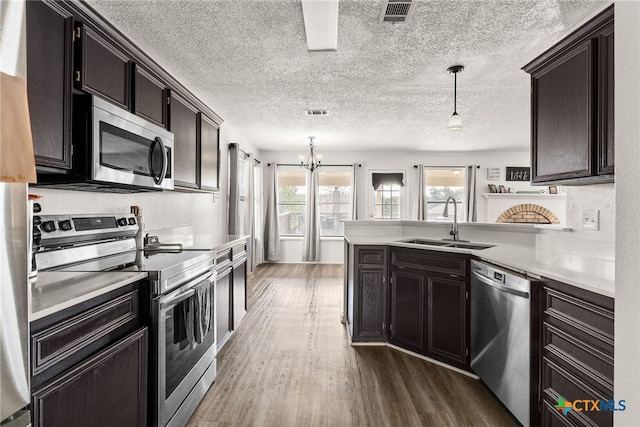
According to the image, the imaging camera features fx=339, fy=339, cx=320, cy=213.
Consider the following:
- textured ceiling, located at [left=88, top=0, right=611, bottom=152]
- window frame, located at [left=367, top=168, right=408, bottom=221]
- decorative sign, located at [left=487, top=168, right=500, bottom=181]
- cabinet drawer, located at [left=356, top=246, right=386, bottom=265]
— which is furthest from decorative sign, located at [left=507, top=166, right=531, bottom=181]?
cabinet drawer, located at [left=356, top=246, right=386, bottom=265]

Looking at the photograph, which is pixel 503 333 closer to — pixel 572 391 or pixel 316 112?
pixel 572 391

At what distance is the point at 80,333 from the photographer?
118cm

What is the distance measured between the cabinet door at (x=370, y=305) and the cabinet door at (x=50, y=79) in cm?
225

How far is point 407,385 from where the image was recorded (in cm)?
230

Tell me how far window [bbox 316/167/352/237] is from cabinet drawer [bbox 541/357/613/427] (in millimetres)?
5894

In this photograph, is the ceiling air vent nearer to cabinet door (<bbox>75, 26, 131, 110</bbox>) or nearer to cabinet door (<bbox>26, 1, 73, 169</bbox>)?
cabinet door (<bbox>75, 26, 131, 110</bbox>)

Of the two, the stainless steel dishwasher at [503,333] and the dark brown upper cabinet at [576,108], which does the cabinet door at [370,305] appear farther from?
the dark brown upper cabinet at [576,108]

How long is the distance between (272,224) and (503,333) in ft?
18.6

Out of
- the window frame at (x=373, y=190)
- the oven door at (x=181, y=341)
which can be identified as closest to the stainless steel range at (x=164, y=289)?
the oven door at (x=181, y=341)

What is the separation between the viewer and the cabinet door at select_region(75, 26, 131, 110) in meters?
1.71

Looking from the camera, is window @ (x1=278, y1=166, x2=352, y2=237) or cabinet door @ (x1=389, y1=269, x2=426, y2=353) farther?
window @ (x1=278, y1=166, x2=352, y2=237)

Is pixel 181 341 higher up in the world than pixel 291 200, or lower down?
lower down

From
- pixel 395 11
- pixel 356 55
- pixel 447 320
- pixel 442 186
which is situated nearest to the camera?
pixel 395 11

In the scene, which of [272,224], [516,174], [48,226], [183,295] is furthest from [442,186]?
[48,226]
